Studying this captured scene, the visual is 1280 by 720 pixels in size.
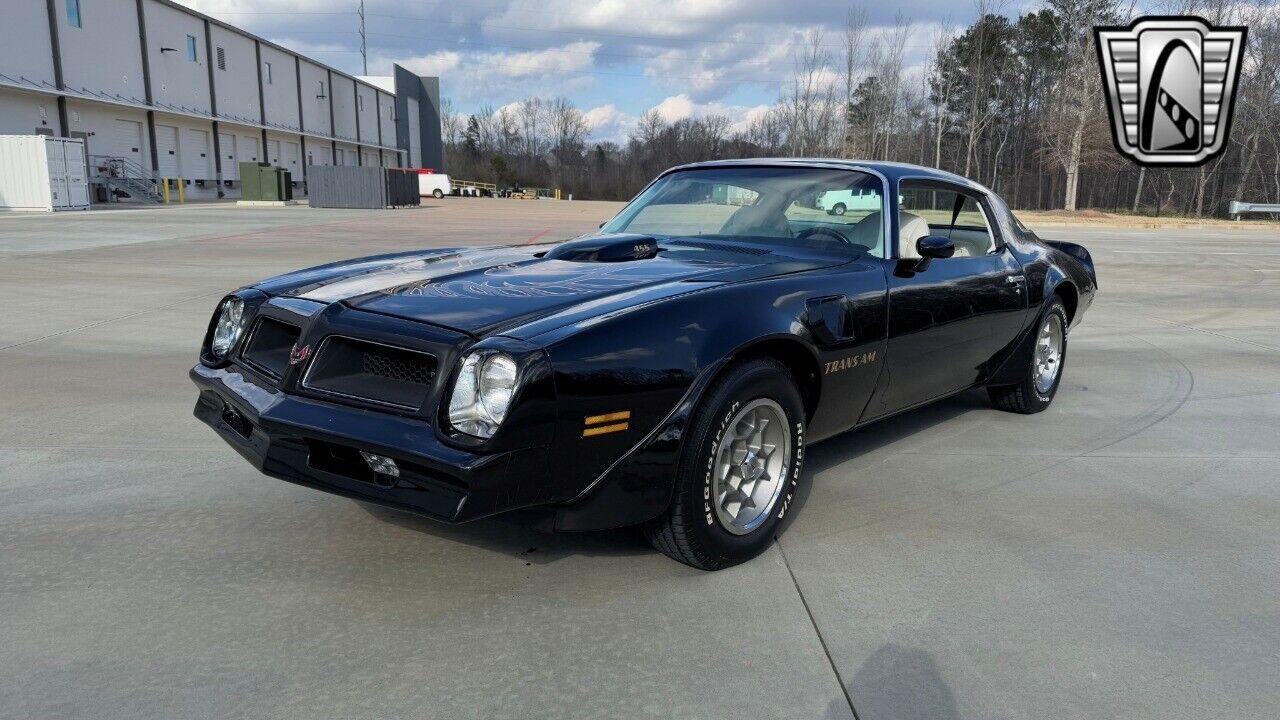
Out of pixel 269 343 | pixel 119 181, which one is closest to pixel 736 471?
pixel 269 343

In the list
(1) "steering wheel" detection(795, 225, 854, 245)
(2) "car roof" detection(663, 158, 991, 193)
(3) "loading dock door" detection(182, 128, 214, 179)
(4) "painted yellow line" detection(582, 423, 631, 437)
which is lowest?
(4) "painted yellow line" detection(582, 423, 631, 437)

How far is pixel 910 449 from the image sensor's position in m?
4.80

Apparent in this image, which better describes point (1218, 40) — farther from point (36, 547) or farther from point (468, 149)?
point (468, 149)

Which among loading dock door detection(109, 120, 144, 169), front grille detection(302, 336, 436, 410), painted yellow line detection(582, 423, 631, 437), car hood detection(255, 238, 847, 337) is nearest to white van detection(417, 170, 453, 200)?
loading dock door detection(109, 120, 144, 169)

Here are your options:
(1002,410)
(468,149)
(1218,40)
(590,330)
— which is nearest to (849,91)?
(1218,40)

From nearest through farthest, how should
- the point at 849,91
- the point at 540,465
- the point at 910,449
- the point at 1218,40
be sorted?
the point at 540,465, the point at 910,449, the point at 1218,40, the point at 849,91

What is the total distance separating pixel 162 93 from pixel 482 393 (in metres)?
46.6

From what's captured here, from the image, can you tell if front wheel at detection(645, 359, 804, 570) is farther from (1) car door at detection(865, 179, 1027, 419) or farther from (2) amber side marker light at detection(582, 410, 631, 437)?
(1) car door at detection(865, 179, 1027, 419)

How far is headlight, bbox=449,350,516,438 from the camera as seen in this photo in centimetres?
264

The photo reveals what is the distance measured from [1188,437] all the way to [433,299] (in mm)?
4266

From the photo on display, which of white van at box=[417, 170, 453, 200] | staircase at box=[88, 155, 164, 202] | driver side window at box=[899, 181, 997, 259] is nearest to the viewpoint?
driver side window at box=[899, 181, 997, 259]

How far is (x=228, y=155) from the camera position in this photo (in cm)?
4903

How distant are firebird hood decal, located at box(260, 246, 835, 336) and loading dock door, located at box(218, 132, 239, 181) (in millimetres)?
49714

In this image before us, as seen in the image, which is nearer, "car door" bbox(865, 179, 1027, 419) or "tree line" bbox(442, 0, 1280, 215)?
"car door" bbox(865, 179, 1027, 419)
